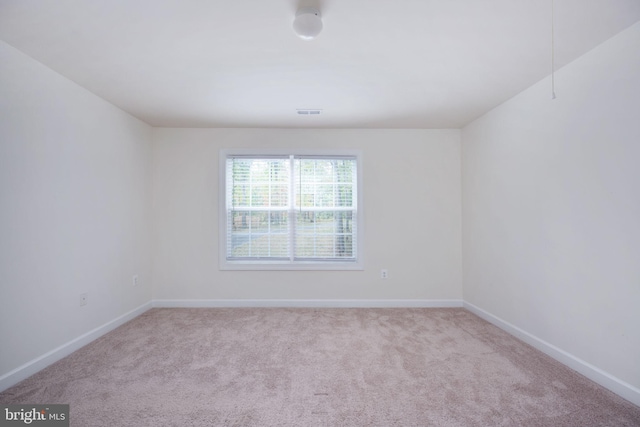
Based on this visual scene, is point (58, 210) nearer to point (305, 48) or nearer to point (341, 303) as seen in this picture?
point (305, 48)

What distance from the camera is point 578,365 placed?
2162mm

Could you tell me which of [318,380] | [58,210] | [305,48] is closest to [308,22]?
[305,48]

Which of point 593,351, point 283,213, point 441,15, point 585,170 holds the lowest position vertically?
point 593,351

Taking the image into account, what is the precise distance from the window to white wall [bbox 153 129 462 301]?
0.18 metres

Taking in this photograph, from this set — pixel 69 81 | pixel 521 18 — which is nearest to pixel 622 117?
pixel 521 18

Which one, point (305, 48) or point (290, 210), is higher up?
point (305, 48)

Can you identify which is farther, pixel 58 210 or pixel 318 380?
pixel 58 210

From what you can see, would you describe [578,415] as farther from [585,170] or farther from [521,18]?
A: [521,18]

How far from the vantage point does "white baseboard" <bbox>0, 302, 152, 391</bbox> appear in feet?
6.53

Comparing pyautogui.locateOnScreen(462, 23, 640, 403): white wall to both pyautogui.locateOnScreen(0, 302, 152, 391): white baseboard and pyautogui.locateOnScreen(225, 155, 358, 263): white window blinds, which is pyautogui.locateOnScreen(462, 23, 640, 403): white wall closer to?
pyautogui.locateOnScreen(225, 155, 358, 263): white window blinds

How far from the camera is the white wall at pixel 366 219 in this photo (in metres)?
3.83

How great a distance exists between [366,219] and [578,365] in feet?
8.09

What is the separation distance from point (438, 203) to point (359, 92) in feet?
6.64

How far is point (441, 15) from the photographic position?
1.69 metres
